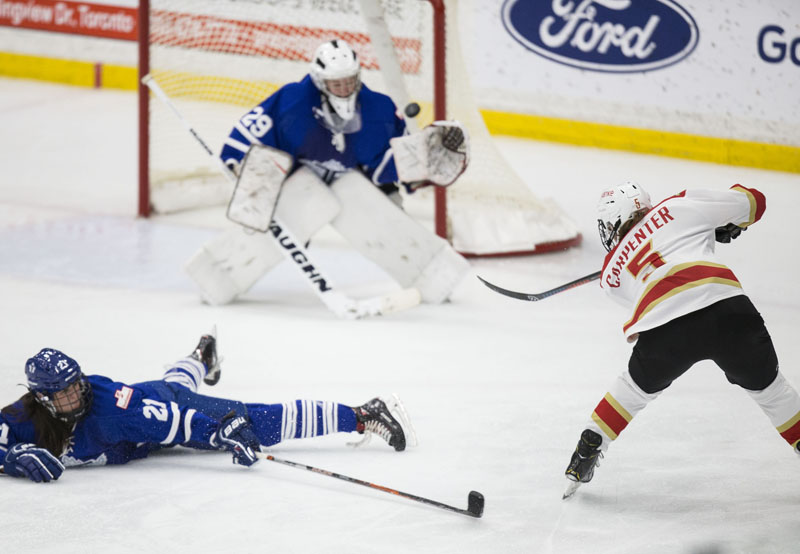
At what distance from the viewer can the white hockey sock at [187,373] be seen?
3.78 meters

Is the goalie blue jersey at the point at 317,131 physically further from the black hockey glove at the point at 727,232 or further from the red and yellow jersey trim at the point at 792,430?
the red and yellow jersey trim at the point at 792,430

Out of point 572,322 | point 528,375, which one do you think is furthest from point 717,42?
point 528,375

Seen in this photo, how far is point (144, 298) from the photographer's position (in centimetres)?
536

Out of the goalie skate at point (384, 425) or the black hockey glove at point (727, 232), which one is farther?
the goalie skate at point (384, 425)

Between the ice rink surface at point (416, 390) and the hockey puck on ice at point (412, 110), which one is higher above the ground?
the hockey puck on ice at point (412, 110)

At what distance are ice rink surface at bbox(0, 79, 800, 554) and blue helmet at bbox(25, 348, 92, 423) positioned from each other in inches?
9.9

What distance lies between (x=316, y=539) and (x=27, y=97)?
7.06 metres

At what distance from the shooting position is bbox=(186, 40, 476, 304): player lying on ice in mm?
4965

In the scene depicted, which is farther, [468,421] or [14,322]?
[14,322]

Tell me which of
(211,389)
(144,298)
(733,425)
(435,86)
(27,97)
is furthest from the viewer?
(27,97)

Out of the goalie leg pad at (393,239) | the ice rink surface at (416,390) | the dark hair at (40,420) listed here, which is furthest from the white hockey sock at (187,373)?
the goalie leg pad at (393,239)

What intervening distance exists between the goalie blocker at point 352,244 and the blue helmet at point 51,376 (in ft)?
6.48

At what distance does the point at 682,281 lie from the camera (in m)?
3.08

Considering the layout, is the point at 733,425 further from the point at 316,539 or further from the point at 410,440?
the point at 316,539
